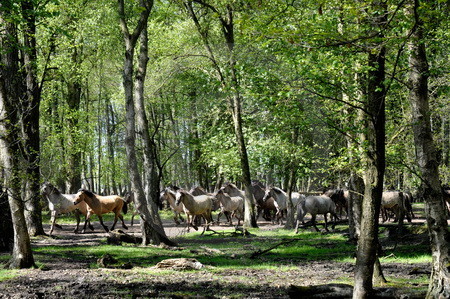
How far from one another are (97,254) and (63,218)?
63.4 feet

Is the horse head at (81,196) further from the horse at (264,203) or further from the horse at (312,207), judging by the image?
the horse at (264,203)

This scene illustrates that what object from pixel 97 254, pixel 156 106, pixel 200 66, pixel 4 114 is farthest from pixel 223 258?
pixel 156 106

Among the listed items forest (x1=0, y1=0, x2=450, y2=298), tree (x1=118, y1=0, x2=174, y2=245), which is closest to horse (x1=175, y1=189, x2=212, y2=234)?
forest (x1=0, y1=0, x2=450, y2=298)

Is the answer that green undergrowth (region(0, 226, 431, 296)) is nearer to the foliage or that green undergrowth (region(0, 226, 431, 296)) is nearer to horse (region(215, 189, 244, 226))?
the foliage

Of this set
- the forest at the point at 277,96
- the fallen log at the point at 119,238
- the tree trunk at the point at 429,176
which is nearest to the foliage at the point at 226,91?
the forest at the point at 277,96

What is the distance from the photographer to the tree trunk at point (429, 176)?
24.8 ft

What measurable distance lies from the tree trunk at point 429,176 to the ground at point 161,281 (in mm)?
2467

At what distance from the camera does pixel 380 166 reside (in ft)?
23.8

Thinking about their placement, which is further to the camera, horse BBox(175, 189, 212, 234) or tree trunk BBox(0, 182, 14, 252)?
horse BBox(175, 189, 212, 234)

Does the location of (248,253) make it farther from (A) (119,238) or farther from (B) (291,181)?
(B) (291,181)

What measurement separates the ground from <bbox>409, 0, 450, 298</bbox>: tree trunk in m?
2.47

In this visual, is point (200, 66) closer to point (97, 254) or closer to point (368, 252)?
point (97, 254)

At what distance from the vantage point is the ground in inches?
338

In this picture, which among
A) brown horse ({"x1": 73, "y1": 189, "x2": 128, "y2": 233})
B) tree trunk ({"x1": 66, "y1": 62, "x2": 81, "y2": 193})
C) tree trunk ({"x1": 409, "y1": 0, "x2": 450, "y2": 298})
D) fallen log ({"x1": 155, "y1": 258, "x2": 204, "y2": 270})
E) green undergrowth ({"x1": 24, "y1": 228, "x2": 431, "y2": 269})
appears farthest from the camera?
tree trunk ({"x1": 66, "y1": 62, "x2": 81, "y2": 193})
